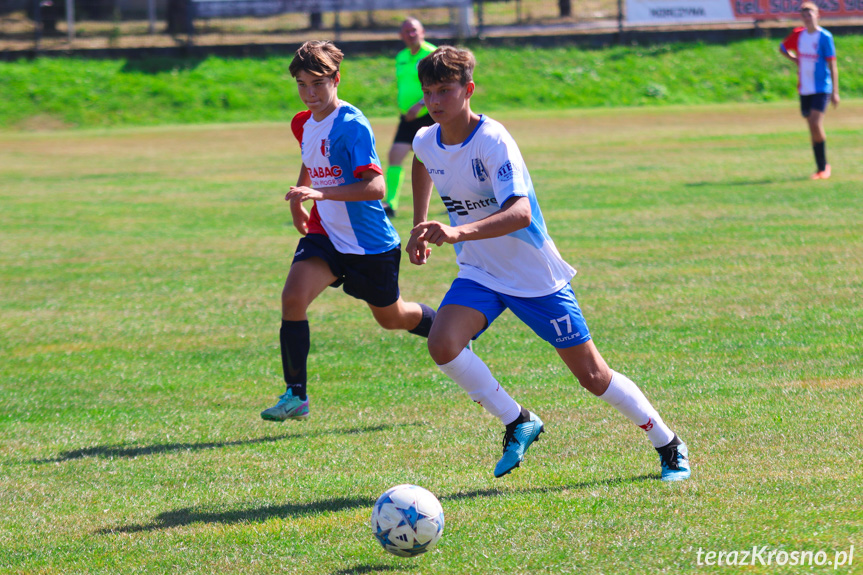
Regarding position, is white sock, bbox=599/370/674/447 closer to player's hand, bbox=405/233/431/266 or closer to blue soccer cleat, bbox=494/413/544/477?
blue soccer cleat, bbox=494/413/544/477

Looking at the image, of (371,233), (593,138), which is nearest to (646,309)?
(371,233)

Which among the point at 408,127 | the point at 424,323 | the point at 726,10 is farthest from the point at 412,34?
the point at 726,10

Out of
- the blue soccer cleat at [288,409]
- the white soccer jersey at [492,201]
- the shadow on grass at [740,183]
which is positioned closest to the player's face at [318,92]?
the white soccer jersey at [492,201]

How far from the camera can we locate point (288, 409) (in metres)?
5.56

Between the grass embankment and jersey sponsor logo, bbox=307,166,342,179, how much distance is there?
77.7 feet

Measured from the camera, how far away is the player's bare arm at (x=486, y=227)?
3996mm

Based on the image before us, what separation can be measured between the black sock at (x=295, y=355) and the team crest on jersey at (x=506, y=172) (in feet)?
5.97

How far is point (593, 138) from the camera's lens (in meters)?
21.8

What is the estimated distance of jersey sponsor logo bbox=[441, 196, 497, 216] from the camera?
4.60 m

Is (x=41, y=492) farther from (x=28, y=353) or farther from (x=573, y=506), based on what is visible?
(x=28, y=353)

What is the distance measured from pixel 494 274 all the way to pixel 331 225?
1542mm

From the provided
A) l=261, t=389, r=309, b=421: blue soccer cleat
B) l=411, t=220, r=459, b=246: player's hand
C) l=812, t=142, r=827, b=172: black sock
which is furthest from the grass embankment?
l=411, t=220, r=459, b=246: player's hand

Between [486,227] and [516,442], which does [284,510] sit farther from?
[486,227]

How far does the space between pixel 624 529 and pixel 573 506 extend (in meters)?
0.33
